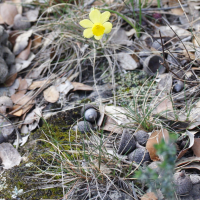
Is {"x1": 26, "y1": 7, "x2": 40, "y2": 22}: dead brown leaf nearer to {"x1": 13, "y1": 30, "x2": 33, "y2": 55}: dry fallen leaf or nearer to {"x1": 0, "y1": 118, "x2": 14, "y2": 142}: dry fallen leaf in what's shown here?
{"x1": 13, "y1": 30, "x2": 33, "y2": 55}: dry fallen leaf

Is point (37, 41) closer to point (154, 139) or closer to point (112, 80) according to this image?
point (112, 80)

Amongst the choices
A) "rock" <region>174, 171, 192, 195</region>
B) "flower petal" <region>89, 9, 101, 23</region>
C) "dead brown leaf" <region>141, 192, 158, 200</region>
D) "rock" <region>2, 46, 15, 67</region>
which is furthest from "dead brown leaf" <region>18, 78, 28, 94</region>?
"rock" <region>174, 171, 192, 195</region>

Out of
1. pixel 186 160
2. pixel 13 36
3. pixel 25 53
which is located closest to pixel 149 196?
pixel 186 160

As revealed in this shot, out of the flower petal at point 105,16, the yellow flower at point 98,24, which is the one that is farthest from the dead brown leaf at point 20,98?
the flower petal at point 105,16

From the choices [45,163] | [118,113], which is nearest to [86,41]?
[118,113]

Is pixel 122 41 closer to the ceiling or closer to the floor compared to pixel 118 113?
closer to the ceiling

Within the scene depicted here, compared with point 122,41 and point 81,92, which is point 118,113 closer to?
point 81,92

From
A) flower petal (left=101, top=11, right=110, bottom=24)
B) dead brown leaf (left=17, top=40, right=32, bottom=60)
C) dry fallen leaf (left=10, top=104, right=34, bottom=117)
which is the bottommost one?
dry fallen leaf (left=10, top=104, right=34, bottom=117)
